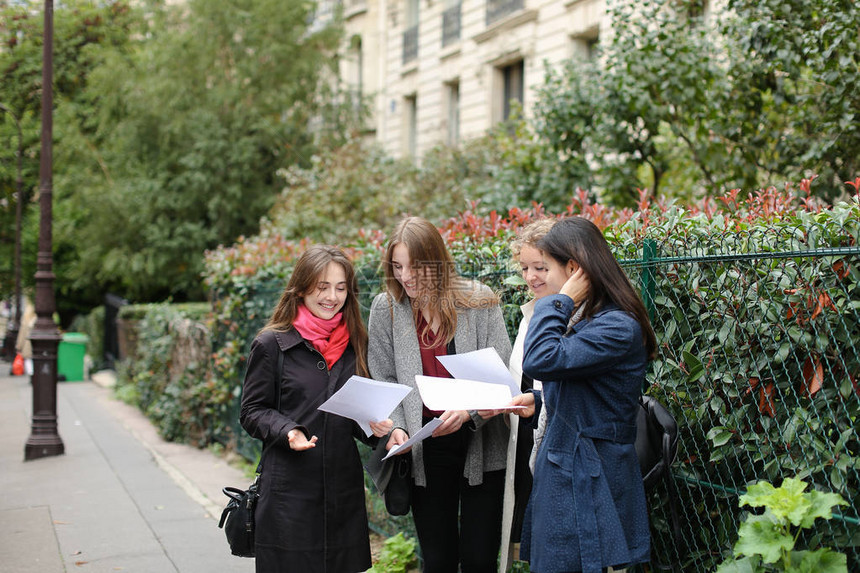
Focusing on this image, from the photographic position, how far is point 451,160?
12.4 meters

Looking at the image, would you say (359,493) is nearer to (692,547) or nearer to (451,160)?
(692,547)

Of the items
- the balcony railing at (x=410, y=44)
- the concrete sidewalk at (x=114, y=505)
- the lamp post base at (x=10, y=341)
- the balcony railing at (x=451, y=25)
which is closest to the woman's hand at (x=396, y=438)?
the concrete sidewalk at (x=114, y=505)

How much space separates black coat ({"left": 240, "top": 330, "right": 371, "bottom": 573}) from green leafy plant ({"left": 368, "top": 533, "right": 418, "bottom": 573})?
1396 millimetres

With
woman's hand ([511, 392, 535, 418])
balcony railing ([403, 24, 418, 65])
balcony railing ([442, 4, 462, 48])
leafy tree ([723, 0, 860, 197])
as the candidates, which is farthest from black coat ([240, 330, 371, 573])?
balcony railing ([403, 24, 418, 65])

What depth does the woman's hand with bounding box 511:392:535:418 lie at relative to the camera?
315cm

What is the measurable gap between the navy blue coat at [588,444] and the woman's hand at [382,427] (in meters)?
0.78

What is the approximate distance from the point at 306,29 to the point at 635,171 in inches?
533

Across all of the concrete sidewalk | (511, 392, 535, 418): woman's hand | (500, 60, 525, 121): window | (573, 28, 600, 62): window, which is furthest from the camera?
(500, 60, 525, 121): window

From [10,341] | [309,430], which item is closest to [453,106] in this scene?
[10,341]

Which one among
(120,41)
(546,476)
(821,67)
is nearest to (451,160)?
(821,67)

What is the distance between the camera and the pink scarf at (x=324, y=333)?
3523mm

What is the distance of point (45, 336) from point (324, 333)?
697 centimetres

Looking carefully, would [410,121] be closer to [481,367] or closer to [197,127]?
[197,127]

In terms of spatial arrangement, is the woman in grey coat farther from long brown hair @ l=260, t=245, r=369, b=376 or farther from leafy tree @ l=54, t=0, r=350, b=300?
leafy tree @ l=54, t=0, r=350, b=300
